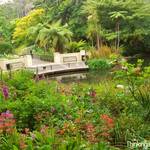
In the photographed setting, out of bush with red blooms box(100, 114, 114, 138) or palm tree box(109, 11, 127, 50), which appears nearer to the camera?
bush with red blooms box(100, 114, 114, 138)

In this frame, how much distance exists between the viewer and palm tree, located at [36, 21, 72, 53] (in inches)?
892

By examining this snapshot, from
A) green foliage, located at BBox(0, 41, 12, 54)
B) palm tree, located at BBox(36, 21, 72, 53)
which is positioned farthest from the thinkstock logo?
green foliage, located at BBox(0, 41, 12, 54)

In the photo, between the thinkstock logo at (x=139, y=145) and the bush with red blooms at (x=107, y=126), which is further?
the bush with red blooms at (x=107, y=126)

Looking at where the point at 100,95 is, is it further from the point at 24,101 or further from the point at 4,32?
the point at 4,32

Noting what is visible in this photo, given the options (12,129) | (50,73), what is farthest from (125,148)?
(50,73)

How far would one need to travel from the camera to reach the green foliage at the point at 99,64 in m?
19.2

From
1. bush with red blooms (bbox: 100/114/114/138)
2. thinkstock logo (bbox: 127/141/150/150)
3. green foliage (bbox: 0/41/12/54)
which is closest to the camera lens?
thinkstock logo (bbox: 127/141/150/150)

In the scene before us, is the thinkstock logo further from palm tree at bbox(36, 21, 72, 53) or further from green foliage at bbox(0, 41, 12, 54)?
green foliage at bbox(0, 41, 12, 54)

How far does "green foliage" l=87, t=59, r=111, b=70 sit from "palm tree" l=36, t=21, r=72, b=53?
3.57 meters

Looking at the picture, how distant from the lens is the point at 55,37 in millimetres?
22688

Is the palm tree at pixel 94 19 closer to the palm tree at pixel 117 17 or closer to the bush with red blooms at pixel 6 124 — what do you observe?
the palm tree at pixel 117 17

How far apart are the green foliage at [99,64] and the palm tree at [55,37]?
3569 mm

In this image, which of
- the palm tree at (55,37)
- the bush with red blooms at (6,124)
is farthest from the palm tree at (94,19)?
the bush with red blooms at (6,124)

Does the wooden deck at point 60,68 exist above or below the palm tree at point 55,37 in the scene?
below
